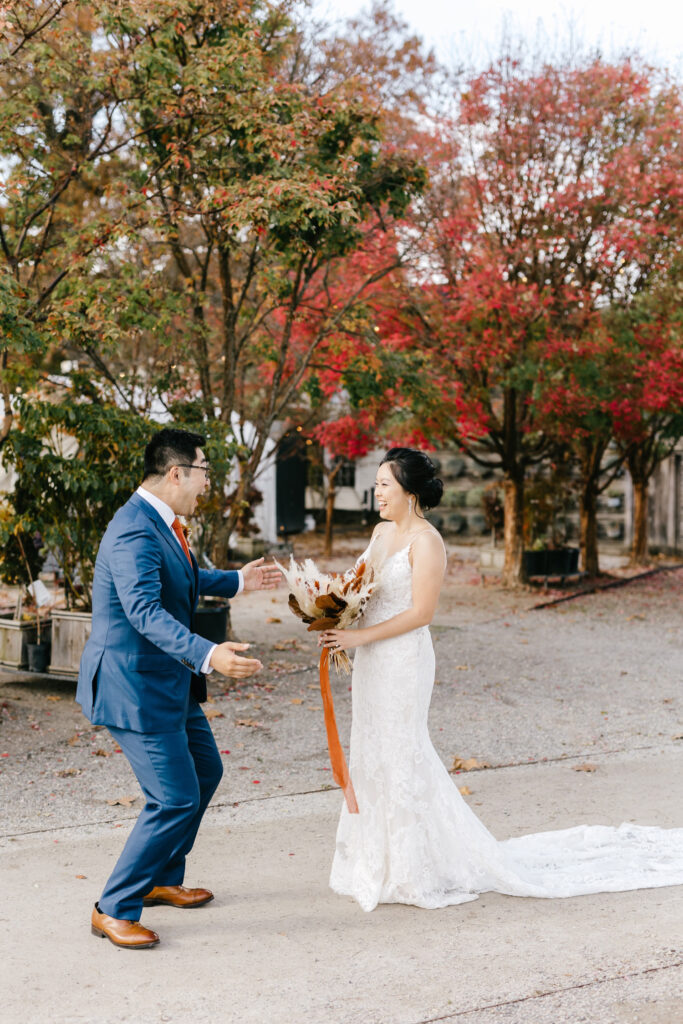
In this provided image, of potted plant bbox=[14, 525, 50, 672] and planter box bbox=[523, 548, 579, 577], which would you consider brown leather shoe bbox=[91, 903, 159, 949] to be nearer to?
potted plant bbox=[14, 525, 50, 672]

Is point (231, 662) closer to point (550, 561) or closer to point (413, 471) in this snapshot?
point (413, 471)

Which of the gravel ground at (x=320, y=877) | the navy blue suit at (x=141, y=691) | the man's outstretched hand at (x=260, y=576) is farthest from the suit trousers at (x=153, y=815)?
the man's outstretched hand at (x=260, y=576)

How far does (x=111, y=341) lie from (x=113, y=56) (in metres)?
2.75

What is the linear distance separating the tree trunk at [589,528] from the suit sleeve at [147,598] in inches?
569

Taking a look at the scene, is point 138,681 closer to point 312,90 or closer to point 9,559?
point 9,559

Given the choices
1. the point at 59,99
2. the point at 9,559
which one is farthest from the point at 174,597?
the point at 59,99

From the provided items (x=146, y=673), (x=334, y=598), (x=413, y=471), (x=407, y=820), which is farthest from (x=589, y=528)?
(x=146, y=673)

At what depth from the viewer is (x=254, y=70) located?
8.48m

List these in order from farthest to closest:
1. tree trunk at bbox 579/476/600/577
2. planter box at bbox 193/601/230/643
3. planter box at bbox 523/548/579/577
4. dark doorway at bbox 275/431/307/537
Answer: dark doorway at bbox 275/431/307/537, tree trunk at bbox 579/476/600/577, planter box at bbox 523/548/579/577, planter box at bbox 193/601/230/643

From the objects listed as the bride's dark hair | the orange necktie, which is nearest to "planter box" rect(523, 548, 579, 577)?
the bride's dark hair

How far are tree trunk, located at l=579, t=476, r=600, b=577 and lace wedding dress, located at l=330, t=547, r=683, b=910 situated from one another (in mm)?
13158

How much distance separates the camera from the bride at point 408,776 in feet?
14.6

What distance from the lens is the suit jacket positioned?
385 centimetres

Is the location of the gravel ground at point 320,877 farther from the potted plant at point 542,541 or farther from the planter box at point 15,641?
→ the potted plant at point 542,541
